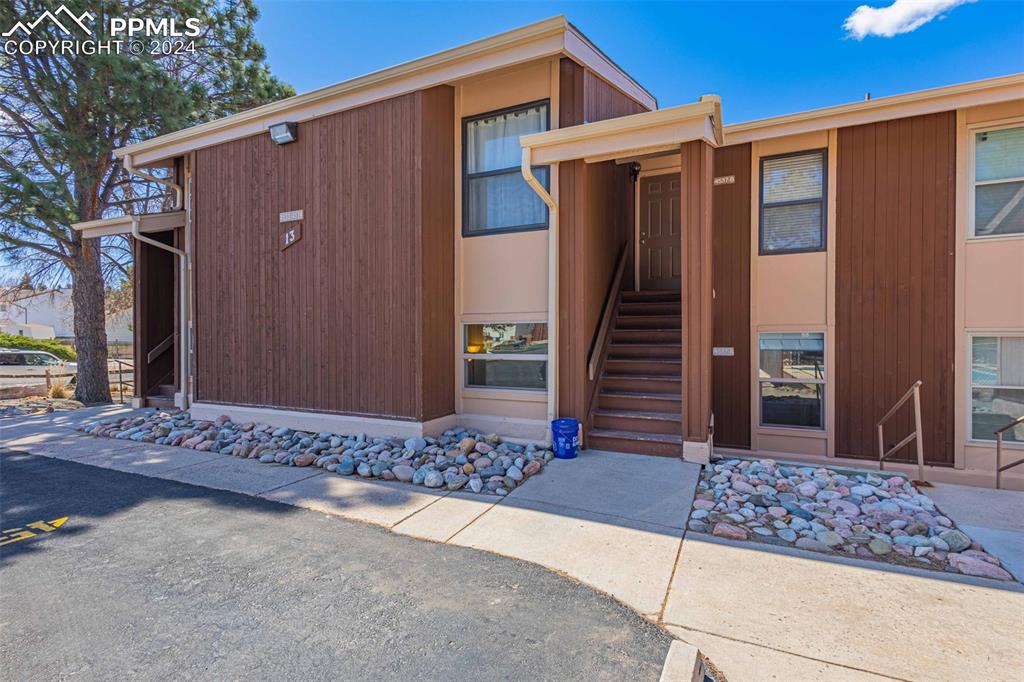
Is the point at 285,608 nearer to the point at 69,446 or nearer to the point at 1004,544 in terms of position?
the point at 1004,544

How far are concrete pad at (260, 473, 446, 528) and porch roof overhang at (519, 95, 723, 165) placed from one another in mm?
3769

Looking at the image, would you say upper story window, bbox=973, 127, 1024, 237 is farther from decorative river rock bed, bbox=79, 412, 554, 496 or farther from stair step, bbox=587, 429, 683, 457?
decorative river rock bed, bbox=79, 412, 554, 496

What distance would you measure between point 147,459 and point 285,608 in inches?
163

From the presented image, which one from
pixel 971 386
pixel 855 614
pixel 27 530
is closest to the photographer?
pixel 855 614

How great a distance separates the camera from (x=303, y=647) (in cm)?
227

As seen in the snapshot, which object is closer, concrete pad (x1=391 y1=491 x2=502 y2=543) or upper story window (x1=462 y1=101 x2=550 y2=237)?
concrete pad (x1=391 y1=491 x2=502 y2=543)

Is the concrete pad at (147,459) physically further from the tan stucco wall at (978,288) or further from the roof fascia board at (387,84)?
the tan stucco wall at (978,288)

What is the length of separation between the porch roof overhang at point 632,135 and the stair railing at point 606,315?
2036mm

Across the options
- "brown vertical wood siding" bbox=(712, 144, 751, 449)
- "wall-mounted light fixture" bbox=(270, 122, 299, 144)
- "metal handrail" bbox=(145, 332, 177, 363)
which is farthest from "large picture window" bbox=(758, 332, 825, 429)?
"metal handrail" bbox=(145, 332, 177, 363)

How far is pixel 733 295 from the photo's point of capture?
7086mm

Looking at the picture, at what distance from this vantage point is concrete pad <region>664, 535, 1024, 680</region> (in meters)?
2.19

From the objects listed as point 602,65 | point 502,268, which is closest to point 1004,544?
point 502,268

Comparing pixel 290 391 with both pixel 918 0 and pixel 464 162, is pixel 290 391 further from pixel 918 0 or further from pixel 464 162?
pixel 918 0

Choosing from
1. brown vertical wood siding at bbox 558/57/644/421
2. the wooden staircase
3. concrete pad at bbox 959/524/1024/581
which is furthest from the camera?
brown vertical wood siding at bbox 558/57/644/421
